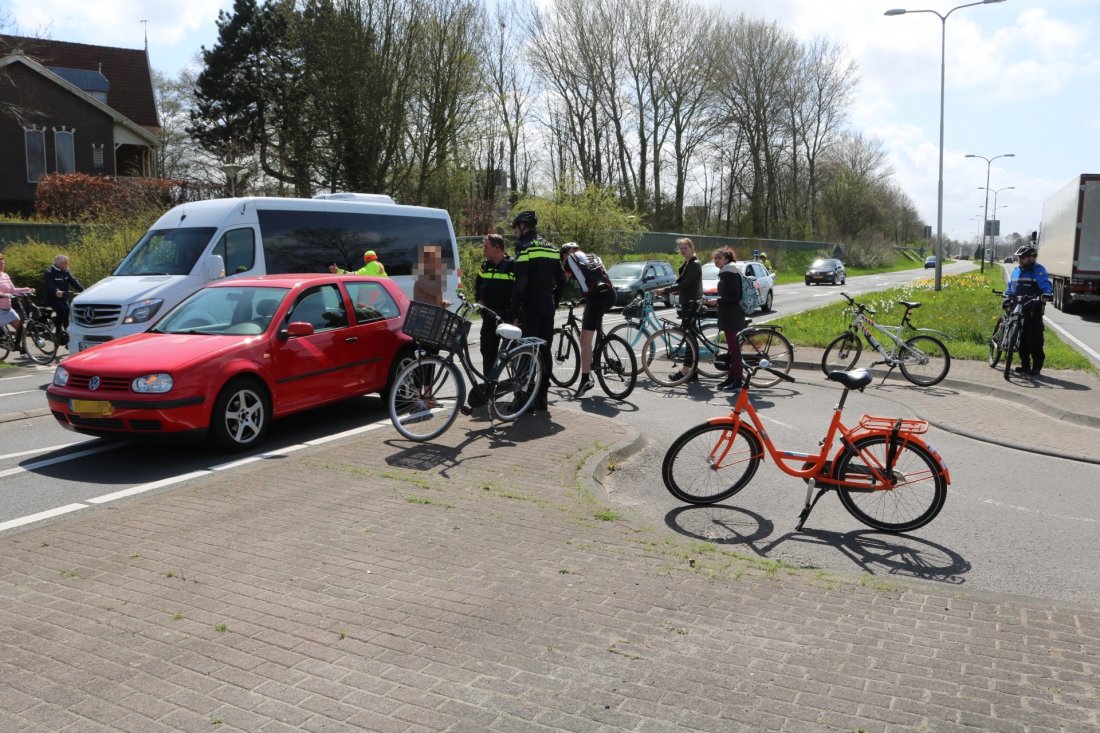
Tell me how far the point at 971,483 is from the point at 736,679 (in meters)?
4.59

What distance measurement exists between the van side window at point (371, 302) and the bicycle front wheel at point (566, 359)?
2.04 m

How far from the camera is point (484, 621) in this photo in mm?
4129

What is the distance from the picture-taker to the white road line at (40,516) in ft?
18.7

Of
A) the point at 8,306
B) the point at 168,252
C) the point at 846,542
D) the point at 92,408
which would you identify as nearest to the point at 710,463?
the point at 846,542

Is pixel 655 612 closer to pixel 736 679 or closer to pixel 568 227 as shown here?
pixel 736 679

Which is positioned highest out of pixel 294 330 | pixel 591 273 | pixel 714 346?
pixel 591 273

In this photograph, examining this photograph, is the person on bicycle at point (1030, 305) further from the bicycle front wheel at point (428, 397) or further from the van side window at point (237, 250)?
the van side window at point (237, 250)

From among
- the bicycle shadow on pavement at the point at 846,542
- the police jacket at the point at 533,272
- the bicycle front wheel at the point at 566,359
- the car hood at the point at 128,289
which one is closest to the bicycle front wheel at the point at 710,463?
the bicycle shadow on pavement at the point at 846,542

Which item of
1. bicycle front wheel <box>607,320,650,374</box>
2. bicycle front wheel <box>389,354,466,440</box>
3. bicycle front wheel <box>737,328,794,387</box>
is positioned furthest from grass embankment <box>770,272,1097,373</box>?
bicycle front wheel <box>389,354,466,440</box>

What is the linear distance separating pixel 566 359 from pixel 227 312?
13.5 feet

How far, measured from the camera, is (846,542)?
18.8ft

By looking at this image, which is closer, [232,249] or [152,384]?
[152,384]

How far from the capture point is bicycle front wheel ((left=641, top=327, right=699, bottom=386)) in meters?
11.5

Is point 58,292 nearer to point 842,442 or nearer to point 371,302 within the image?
point 371,302
